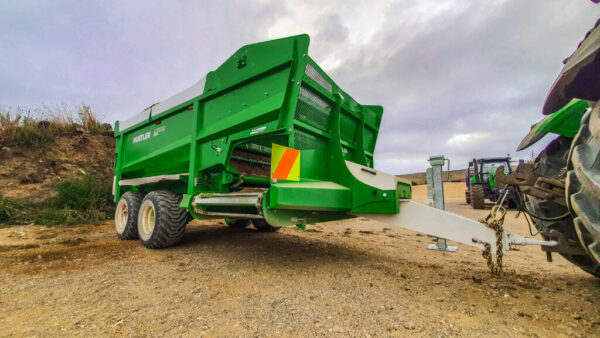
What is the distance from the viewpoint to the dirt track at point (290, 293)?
65.4 inches

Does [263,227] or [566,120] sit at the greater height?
[566,120]

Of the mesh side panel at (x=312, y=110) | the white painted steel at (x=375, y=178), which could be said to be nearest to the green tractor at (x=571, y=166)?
the white painted steel at (x=375, y=178)

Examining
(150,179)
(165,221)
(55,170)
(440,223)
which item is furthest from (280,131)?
(55,170)

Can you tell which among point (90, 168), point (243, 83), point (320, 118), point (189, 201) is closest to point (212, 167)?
point (189, 201)

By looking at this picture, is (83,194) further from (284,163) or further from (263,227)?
(284,163)

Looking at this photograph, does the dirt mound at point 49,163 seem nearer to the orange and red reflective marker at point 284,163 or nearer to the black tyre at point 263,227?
the black tyre at point 263,227

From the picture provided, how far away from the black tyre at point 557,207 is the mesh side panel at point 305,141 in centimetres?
193

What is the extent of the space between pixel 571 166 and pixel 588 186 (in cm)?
46

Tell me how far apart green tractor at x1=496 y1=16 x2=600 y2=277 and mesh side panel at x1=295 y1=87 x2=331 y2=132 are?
5.86ft

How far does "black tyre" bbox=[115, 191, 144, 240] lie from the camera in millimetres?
4516

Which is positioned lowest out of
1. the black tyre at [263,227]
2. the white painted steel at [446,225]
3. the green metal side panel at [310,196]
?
the black tyre at [263,227]

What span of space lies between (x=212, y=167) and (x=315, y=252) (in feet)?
5.57

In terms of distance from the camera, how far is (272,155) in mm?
2682

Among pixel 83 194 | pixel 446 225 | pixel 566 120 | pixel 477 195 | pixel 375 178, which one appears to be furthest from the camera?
pixel 477 195
